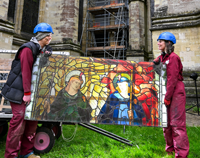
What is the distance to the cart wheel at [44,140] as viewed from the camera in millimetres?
2598

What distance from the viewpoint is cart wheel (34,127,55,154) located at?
2598mm

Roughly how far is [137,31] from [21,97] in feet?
34.5

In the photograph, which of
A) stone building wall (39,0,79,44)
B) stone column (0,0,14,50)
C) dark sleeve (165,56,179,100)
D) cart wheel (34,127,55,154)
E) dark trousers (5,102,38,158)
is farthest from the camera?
stone building wall (39,0,79,44)

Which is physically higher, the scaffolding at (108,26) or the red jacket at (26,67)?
the scaffolding at (108,26)

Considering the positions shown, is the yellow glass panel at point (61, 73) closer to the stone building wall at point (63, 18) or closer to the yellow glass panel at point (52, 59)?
the yellow glass panel at point (52, 59)

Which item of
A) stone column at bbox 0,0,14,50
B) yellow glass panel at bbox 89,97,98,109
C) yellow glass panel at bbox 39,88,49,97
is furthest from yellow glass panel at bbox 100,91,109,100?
stone column at bbox 0,0,14,50

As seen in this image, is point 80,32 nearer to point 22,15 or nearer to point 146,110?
point 22,15

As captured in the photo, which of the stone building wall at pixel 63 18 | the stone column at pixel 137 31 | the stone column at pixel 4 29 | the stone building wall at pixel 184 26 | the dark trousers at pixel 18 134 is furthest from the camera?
the stone column at pixel 137 31

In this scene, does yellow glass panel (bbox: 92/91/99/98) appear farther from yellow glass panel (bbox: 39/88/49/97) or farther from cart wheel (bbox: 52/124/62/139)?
cart wheel (bbox: 52/124/62/139)

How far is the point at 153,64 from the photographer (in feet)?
7.90

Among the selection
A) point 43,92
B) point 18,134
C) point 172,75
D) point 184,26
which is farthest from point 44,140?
point 184,26

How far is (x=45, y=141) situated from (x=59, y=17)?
31.8 feet

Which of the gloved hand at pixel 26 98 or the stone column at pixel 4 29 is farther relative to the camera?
the stone column at pixel 4 29

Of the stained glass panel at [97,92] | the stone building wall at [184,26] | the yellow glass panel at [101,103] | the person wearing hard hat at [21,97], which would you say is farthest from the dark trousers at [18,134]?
the stone building wall at [184,26]
